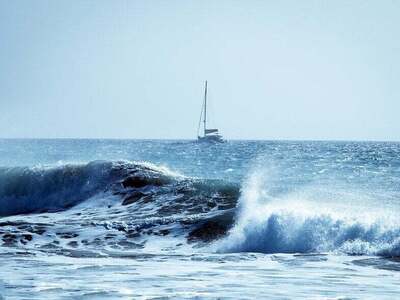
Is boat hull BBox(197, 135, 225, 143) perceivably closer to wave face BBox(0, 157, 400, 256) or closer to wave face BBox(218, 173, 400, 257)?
wave face BBox(0, 157, 400, 256)

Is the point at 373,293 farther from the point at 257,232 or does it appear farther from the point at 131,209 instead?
the point at 131,209

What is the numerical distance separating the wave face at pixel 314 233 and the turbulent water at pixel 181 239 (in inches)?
1.0

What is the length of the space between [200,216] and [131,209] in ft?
10.7

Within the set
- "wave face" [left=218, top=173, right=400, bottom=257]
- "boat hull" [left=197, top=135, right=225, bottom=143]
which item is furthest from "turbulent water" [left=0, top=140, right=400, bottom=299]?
"boat hull" [left=197, top=135, right=225, bottom=143]

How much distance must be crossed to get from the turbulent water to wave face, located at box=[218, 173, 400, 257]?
0.08 feet

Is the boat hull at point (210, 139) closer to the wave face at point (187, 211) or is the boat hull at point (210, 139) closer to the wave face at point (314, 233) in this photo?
the wave face at point (187, 211)

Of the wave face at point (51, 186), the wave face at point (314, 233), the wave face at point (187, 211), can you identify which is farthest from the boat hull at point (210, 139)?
the wave face at point (314, 233)

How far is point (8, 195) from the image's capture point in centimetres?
2467

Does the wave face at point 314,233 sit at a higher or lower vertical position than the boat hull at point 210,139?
lower

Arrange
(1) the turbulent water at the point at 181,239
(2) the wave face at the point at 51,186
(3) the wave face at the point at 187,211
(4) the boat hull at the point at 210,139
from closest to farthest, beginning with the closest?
1. (1) the turbulent water at the point at 181,239
2. (3) the wave face at the point at 187,211
3. (2) the wave face at the point at 51,186
4. (4) the boat hull at the point at 210,139

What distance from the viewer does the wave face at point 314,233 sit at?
12.7 metres

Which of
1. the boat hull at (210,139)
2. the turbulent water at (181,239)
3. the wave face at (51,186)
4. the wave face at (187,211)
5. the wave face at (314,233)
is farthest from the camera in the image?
the boat hull at (210,139)

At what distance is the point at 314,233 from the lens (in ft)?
44.7

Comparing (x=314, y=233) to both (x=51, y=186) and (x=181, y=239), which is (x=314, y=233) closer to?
(x=181, y=239)
